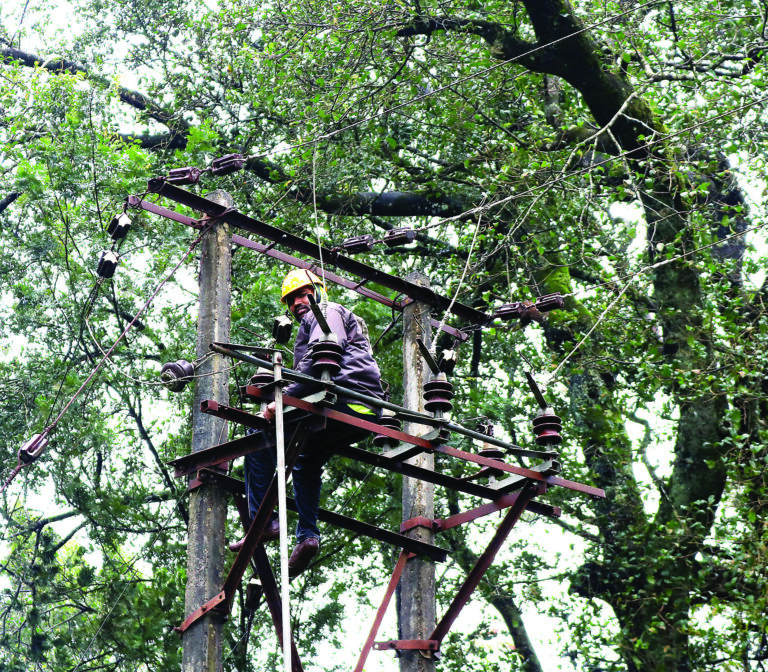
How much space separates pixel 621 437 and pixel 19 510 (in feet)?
24.1

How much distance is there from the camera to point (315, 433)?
567 cm

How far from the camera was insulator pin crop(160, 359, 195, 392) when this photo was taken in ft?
20.3

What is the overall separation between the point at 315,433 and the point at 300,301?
0.89m

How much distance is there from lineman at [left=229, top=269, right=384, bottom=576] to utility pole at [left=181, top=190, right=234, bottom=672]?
212 millimetres

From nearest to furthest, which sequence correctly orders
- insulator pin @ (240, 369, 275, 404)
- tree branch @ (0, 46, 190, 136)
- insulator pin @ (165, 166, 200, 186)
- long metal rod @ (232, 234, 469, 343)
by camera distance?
insulator pin @ (240, 369, 275, 404)
insulator pin @ (165, 166, 200, 186)
long metal rod @ (232, 234, 469, 343)
tree branch @ (0, 46, 190, 136)

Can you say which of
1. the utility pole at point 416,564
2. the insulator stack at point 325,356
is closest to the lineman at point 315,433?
the insulator stack at point 325,356

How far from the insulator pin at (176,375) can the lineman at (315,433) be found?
26.6 inches

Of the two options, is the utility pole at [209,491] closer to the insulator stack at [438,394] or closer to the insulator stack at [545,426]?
the insulator stack at [438,394]

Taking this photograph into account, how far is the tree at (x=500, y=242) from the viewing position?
10469 mm

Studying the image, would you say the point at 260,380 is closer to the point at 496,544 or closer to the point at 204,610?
the point at 204,610

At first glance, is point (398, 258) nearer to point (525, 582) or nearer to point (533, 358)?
point (533, 358)

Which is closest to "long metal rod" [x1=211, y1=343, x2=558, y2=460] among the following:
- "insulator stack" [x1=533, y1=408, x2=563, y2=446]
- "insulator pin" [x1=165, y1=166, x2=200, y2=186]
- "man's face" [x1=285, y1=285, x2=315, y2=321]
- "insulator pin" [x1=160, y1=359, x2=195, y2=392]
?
"insulator stack" [x1=533, y1=408, x2=563, y2=446]

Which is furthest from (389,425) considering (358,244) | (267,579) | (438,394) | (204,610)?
(358,244)

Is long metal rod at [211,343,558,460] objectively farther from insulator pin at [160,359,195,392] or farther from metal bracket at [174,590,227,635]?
metal bracket at [174,590,227,635]
